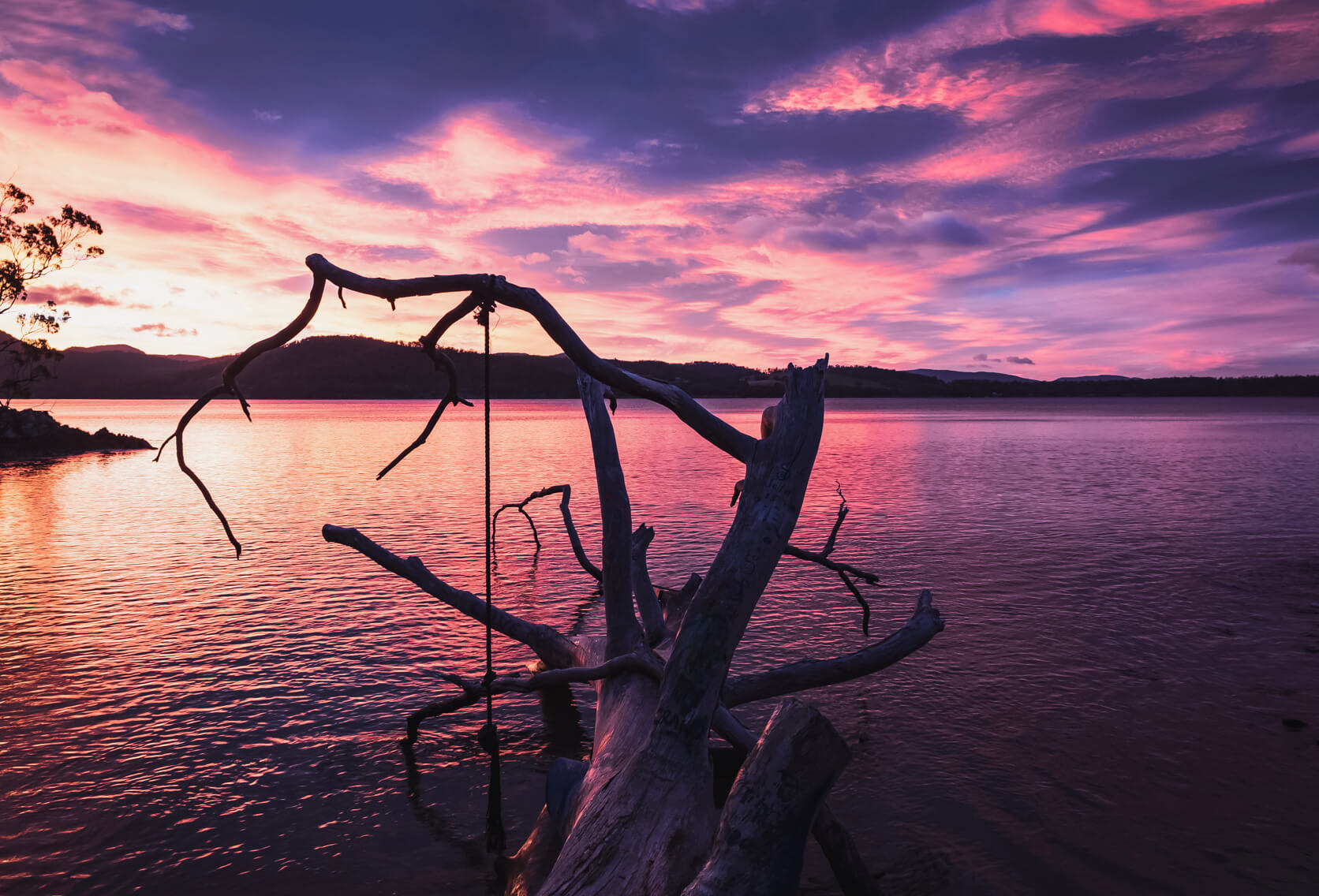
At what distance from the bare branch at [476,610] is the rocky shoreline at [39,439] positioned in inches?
2116

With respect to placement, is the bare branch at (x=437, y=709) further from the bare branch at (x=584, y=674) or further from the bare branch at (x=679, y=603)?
the bare branch at (x=679, y=603)

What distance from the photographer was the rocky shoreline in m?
50.3

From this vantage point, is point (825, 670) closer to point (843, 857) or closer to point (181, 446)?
point (843, 857)

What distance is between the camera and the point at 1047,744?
32.4 feet

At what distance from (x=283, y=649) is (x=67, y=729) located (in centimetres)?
356

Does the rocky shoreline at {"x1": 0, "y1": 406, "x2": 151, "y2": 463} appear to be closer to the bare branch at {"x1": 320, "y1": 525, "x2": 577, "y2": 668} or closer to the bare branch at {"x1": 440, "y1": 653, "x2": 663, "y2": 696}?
the bare branch at {"x1": 320, "y1": 525, "x2": 577, "y2": 668}

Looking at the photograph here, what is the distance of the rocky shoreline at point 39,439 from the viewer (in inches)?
1982

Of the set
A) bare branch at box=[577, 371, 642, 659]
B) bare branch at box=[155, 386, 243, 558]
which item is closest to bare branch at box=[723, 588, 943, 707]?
bare branch at box=[577, 371, 642, 659]

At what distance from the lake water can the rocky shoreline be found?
28.7 m

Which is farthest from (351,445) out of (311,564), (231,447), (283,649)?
(283,649)

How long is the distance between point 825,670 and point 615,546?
2.63 m

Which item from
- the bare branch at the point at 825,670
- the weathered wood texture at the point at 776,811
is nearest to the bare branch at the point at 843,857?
the weathered wood texture at the point at 776,811

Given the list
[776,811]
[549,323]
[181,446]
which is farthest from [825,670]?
[181,446]

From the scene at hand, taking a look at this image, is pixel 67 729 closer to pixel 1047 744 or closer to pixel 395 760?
pixel 395 760
